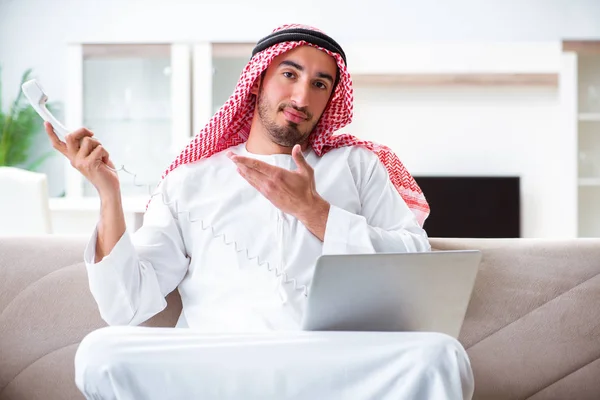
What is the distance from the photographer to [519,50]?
5680 mm

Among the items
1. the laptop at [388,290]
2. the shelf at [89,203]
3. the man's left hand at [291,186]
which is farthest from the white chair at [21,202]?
the laptop at [388,290]

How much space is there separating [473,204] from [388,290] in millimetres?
4547

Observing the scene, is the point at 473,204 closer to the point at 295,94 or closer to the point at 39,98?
the point at 295,94

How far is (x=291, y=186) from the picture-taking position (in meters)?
1.69

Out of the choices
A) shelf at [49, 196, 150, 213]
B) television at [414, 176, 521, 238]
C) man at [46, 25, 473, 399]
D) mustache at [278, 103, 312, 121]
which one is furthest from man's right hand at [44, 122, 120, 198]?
television at [414, 176, 521, 238]

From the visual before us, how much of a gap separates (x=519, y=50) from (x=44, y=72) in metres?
3.47

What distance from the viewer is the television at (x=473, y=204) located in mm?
5793

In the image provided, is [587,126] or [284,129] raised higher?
[587,126]

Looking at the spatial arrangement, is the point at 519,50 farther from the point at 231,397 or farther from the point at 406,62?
the point at 231,397

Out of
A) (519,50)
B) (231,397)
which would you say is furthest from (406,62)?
(231,397)

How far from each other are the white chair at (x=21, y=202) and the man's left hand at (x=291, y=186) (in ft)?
6.54

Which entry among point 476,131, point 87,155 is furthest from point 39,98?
point 476,131

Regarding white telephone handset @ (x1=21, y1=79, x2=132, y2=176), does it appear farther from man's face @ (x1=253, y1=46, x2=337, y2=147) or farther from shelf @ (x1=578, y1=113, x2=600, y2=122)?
shelf @ (x1=578, y1=113, x2=600, y2=122)

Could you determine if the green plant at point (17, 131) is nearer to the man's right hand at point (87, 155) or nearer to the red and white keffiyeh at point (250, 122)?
the red and white keffiyeh at point (250, 122)
